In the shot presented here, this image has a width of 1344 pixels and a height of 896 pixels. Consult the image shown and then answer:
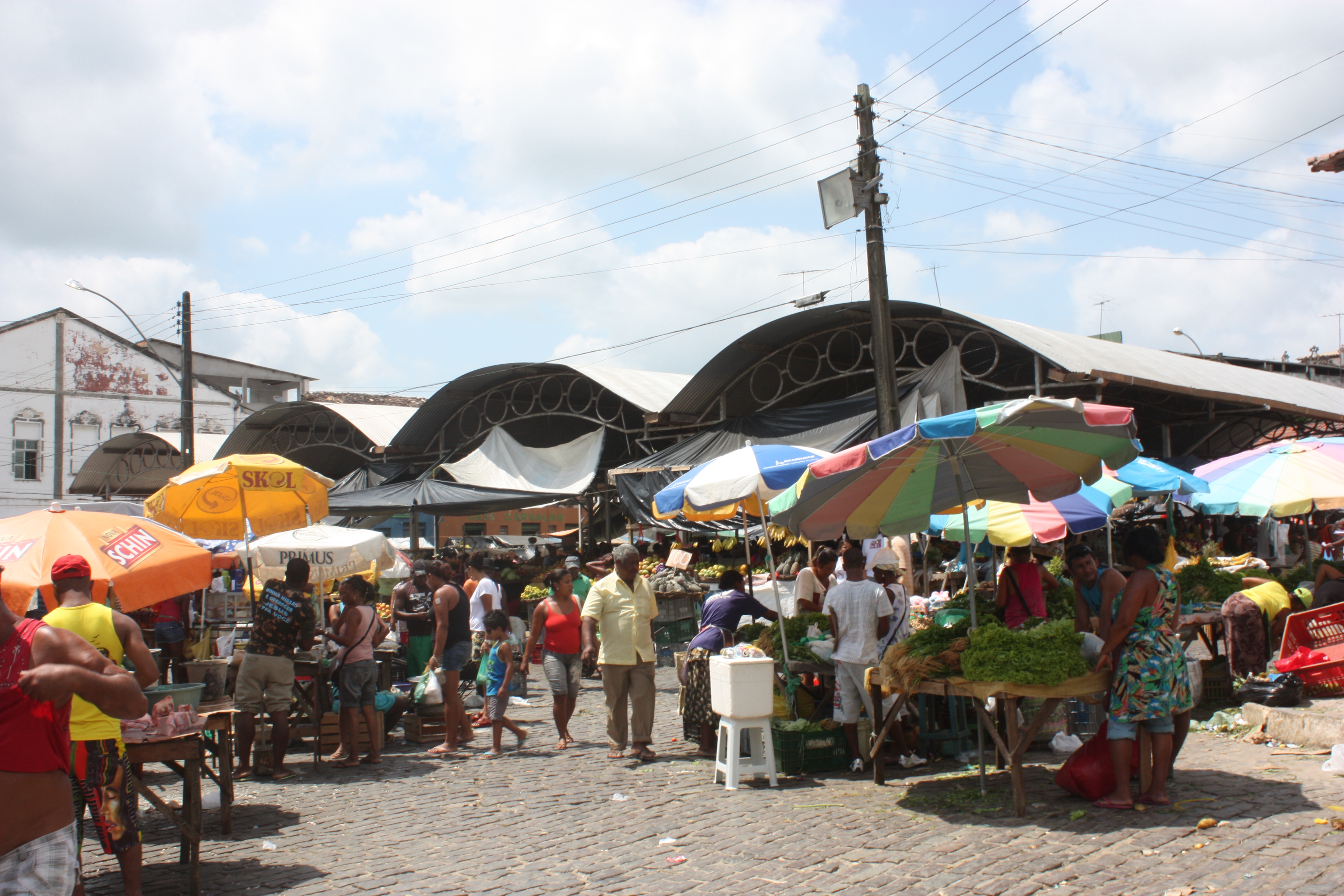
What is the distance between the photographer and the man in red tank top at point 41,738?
137 inches

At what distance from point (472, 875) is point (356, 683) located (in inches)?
150

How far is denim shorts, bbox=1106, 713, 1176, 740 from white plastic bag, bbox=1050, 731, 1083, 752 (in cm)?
218

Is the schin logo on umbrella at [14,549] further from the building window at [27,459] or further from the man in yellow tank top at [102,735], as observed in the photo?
the building window at [27,459]

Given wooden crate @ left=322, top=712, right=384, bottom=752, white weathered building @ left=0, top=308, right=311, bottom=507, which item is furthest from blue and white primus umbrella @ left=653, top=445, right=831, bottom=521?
white weathered building @ left=0, top=308, right=311, bottom=507

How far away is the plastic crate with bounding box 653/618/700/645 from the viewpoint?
50.4ft

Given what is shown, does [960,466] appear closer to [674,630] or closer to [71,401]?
[674,630]

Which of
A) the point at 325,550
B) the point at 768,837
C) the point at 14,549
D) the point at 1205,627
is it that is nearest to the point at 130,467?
the point at 325,550

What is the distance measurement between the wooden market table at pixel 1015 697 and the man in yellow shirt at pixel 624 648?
2.37 meters

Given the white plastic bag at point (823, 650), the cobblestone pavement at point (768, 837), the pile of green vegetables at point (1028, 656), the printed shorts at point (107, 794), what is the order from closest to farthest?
the printed shorts at point (107, 794), the cobblestone pavement at point (768, 837), the pile of green vegetables at point (1028, 656), the white plastic bag at point (823, 650)

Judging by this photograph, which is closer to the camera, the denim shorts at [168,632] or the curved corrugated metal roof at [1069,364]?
the denim shorts at [168,632]

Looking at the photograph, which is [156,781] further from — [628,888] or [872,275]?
[872,275]

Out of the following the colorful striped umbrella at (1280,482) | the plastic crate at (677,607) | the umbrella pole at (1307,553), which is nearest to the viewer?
the colorful striped umbrella at (1280,482)

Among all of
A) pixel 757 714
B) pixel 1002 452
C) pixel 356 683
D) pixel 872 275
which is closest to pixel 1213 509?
pixel 872 275

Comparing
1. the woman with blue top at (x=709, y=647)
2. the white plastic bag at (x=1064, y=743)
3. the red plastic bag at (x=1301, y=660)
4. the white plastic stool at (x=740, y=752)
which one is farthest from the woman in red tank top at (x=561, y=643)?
the red plastic bag at (x=1301, y=660)
